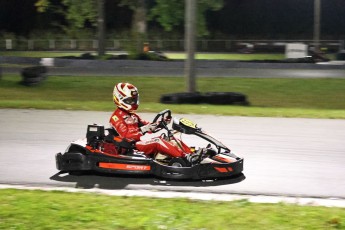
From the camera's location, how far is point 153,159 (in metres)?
7.42

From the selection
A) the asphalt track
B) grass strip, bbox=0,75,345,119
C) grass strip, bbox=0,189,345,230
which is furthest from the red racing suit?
grass strip, bbox=0,75,345,119

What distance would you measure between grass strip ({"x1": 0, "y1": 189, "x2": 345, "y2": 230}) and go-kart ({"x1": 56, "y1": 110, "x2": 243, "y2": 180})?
922 mm

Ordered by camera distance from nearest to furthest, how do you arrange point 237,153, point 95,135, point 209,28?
point 95,135
point 237,153
point 209,28

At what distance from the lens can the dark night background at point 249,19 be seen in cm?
5428

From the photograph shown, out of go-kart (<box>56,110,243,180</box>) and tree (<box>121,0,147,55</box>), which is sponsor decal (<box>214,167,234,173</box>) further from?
tree (<box>121,0,147,55</box>)

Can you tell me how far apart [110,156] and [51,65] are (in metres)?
23.9

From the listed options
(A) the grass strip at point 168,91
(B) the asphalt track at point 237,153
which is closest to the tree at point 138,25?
(A) the grass strip at point 168,91

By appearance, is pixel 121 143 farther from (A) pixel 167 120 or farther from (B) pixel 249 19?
(B) pixel 249 19

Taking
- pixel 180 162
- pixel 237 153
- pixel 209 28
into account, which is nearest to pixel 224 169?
pixel 180 162

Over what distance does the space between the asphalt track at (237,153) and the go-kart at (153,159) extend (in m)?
0.15

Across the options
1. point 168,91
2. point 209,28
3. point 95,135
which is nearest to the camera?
point 95,135

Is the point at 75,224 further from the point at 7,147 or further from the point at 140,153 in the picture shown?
the point at 7,147

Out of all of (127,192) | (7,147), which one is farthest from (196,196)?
(7,147)

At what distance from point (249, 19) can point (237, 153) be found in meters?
49.6
